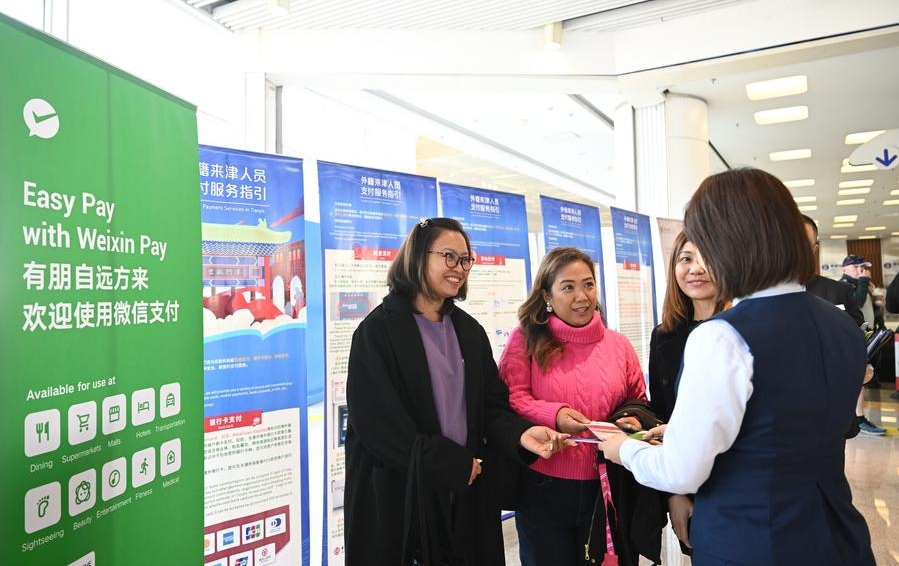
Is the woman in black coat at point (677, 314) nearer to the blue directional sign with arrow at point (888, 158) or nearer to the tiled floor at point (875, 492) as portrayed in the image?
the tiled floor at point (875, 492)

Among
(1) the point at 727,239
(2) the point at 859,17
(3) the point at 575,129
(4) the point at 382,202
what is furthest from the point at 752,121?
(1) the point at 727,239

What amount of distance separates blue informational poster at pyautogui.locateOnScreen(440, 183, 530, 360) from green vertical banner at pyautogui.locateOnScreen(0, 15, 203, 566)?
201cm

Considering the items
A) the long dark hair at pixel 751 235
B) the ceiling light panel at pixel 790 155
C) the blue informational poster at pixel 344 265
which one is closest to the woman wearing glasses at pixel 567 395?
the long dark hair at pixel 751 235

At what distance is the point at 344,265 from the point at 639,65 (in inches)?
130

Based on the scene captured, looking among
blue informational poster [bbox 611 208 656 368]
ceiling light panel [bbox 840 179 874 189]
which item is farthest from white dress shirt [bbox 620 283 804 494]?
ceiling light panel [bbox 840 179 874 189]

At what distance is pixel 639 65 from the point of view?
4.91 meters

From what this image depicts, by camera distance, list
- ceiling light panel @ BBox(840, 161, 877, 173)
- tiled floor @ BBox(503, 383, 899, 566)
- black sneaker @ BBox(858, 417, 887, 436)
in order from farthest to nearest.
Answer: ceiling light panel @ BBox(840, 161, 877, 173)
black sneaker @ BBox(858, 417, 887, 436)
tiled floor @ BBox(503, 383, 899, 566)

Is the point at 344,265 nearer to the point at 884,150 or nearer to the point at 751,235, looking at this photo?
the point at 751,235

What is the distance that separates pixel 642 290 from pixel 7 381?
4.61 m

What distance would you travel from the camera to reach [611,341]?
7.57ft

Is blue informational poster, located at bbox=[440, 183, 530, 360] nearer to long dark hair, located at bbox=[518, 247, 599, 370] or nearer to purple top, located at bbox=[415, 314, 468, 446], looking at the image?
long dark hair, located at bbox=[518, 247, 599, 370]

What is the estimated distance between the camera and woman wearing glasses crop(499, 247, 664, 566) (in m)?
2.03

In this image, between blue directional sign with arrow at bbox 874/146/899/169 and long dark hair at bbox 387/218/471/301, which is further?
blue directional sign with arrow at bbox 874/146/899/169

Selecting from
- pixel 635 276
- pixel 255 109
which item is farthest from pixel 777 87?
pixel 255 109
